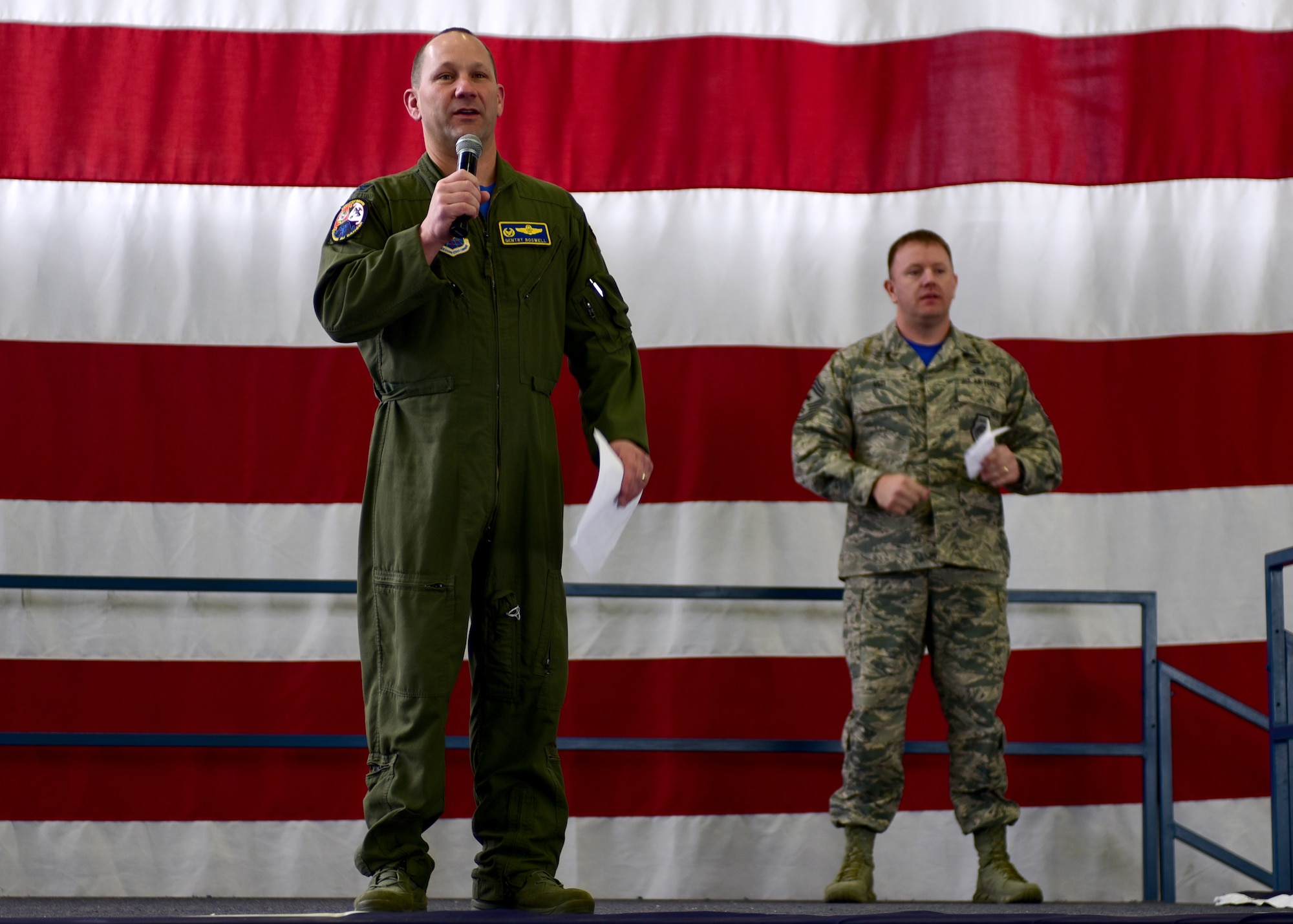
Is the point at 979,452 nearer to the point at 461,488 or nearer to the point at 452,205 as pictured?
the point at 461,488

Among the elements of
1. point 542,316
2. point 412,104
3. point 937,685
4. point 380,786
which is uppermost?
point 412,104

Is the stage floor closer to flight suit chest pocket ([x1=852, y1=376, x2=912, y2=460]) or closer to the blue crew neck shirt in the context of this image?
flight suit chest pocket ([x1=852, y1=376, x2=912, y2=460])

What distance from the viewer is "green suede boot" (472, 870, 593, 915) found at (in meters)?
1.54

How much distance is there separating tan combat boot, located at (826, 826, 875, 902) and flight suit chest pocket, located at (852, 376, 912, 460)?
71 cm

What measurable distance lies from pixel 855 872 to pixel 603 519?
1094 mm

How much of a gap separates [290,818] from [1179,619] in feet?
6.59

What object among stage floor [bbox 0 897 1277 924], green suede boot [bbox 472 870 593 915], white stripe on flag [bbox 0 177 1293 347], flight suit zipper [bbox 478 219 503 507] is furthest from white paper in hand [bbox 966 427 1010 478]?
green suede boot [bbox 472 870 593 915]

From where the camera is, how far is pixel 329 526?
8.68ft

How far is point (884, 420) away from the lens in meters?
2.42

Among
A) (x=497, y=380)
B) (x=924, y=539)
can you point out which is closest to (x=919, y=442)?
(x=924, y=539)

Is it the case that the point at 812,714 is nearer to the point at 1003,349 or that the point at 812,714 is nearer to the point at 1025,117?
the point at 1003,349

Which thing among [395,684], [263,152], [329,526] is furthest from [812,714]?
[263,152]

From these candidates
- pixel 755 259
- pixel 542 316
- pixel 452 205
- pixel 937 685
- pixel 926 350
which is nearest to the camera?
pixel 452 205

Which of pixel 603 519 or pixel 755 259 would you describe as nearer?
pixel 603 519
